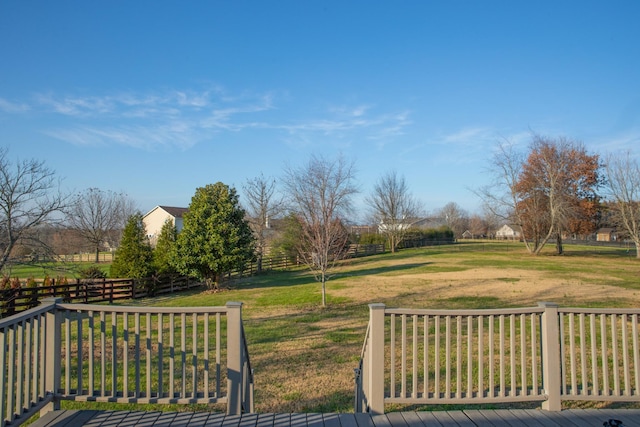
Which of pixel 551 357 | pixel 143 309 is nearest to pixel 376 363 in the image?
pixel 551 357

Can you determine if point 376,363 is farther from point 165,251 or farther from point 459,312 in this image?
point 165,251

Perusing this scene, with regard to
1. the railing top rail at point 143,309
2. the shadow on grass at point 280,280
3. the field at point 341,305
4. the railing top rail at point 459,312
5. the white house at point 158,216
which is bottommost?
the shadow on grass at point 280,280

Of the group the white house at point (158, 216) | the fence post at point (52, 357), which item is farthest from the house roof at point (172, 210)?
the fence post at point (52, 357)

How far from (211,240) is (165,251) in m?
2.66

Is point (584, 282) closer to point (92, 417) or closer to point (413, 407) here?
point (413, 407)

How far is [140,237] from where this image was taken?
742 inches

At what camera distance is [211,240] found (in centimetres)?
1900

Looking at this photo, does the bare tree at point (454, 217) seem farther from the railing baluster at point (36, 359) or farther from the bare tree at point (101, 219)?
the railing baluster at point (36, 359)

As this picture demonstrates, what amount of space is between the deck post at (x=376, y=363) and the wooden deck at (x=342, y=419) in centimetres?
10

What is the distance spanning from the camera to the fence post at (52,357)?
3.33m

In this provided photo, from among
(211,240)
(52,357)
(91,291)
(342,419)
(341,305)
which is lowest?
(341,305)

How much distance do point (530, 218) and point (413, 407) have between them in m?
32.9

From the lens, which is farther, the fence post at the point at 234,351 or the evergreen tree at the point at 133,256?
the evergreen tree at the point at 133,256

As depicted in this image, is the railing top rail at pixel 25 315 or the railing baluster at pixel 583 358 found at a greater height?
the railing top rail at pixel 25 315
